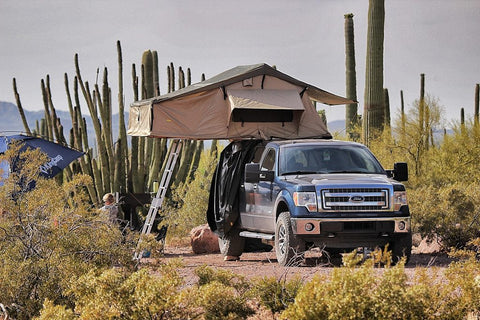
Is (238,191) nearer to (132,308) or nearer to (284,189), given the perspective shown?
(284,189)

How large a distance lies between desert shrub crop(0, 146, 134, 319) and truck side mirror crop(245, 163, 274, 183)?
3.30 m

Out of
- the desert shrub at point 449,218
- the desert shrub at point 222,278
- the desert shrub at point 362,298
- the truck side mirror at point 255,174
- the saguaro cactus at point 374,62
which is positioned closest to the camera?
the desert shrub at point 362,298

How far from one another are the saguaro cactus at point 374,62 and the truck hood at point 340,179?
9055mm

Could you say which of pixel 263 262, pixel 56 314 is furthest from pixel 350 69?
pixel 56 314

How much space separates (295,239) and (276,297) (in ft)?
15.3

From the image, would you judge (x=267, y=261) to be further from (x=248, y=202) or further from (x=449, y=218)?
(x=449, y=218)

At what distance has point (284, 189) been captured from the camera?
1418 cm

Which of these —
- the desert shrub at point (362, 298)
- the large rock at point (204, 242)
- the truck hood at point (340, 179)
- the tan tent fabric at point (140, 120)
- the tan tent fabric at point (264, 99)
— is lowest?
the large rock at point (204, 242)

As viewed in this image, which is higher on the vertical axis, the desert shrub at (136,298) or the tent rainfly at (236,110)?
the tent rainfly at (236,110)

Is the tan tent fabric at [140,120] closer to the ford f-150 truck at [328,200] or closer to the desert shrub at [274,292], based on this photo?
the ford f-150 truck at [328,200]

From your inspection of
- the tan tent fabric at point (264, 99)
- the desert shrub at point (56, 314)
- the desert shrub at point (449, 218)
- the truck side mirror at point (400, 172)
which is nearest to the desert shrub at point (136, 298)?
the desert shrub at point (56, 314)

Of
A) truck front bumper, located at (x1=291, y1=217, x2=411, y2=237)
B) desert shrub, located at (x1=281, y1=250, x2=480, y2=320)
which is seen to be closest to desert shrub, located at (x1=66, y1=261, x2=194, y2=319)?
desert shrub, located at (x1=281, y1=250, x2=480, y2=320)

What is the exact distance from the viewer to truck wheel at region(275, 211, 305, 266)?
13.5 metres

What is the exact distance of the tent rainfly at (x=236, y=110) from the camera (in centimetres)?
1672
